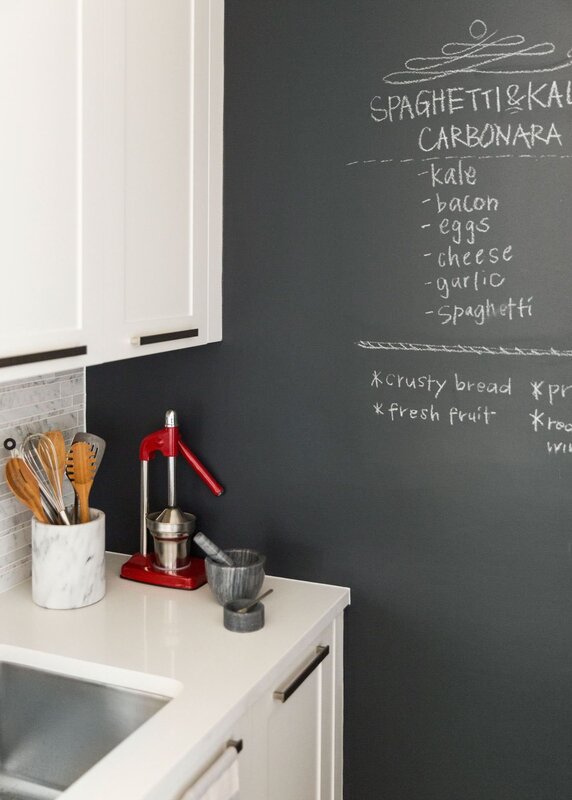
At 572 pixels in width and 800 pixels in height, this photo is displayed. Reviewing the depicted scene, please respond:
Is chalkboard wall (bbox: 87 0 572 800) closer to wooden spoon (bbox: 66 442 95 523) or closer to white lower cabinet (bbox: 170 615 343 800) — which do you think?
white lower cabinet (bbox: 170 615 343 800)

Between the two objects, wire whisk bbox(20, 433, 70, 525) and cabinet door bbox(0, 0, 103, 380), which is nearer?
cabinet door bbox(0, 0, 103, 380)

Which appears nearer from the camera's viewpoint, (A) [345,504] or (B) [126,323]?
(B) [126,323]

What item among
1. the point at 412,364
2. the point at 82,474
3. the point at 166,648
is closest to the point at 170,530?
the point at 82,474

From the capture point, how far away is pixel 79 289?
1484 millimetres

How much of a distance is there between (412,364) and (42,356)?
2.57ft

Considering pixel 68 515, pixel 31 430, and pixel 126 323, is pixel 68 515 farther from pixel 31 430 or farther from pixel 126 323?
pixel 126 323

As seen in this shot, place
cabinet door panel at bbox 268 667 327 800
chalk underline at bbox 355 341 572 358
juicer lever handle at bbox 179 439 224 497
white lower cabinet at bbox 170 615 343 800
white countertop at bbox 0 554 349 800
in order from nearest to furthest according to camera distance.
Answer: white countertop at bbox 0 554 349 800 → white lower cabinet at bbox 170 615 343 800 → cabinet door panel at bbox 268 667 327 800 → chalk underline at bbox 355 341 572 358 → juicer lever handle at bbox 179 439 224 497

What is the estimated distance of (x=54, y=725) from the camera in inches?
62.6

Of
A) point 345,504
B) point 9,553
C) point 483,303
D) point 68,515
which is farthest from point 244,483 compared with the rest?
point 483,303

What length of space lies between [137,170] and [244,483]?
0.74 m

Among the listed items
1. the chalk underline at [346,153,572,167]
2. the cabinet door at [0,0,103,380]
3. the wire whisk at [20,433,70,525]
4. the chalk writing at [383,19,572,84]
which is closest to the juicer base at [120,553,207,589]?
the wire whisk at [20,433,70,525]

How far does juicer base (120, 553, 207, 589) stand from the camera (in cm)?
192

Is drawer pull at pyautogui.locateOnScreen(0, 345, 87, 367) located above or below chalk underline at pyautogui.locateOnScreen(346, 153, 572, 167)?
Answer: below

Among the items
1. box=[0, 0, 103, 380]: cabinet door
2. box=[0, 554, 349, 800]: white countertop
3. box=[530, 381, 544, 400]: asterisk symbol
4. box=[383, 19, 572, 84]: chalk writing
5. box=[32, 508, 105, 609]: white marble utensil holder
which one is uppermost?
box=[383, 19, 572, 84]: chalk writing
